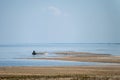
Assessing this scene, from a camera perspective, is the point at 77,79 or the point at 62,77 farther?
the point at 62,77

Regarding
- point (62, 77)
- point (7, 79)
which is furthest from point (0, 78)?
point (62, 77)

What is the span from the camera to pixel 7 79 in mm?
30594

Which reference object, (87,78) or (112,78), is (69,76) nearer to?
(87,78)

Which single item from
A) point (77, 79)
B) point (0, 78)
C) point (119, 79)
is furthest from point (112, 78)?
point (0, 78)

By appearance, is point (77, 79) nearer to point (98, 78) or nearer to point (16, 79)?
point (98, 78)

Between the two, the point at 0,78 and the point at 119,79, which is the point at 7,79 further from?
the point at 119,79

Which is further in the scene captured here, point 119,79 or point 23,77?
point 23,77

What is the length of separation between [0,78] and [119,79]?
11.9m

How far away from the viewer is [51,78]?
3109 cm

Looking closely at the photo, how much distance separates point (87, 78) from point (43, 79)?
4.38 m

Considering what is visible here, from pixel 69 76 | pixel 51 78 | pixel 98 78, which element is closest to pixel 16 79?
pixel 51 78

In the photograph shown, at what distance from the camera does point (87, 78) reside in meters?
30.2

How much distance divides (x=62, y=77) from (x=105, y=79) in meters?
4.64

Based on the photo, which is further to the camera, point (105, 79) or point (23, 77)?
point (23, 77)
